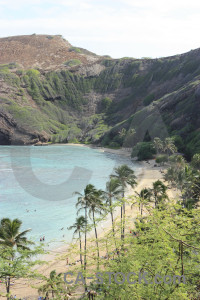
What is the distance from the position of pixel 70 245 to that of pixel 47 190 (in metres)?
65.9

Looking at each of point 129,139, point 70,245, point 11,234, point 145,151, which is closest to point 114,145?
point 129,139

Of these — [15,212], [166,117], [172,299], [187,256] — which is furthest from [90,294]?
[166,117]

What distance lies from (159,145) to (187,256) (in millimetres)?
110613

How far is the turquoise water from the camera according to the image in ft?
174

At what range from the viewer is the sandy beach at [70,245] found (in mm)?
26128

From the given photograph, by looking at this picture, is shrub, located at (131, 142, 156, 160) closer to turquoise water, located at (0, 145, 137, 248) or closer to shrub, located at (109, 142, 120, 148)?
turquoise water, located at (0, 145, 137, 248)

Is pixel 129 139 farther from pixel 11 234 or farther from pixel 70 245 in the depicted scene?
pixel 70 245

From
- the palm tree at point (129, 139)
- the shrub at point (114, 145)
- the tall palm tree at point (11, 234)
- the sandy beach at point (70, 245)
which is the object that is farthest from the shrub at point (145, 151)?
the tall palm tree at point (11, 234)

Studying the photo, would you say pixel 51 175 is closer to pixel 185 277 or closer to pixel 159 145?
pixel 159 145

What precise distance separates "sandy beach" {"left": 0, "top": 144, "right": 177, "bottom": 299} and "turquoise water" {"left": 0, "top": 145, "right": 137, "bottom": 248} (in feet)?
9.33

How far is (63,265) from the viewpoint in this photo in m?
39.7

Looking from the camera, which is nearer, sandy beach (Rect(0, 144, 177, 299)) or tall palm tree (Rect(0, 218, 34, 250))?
tall palm tree (Rect(0, 218, 34, 250))

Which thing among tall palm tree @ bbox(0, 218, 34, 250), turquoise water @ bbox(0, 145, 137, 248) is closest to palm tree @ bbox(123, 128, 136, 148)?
turquoise water @ bbox(0, 145, 137, 248)

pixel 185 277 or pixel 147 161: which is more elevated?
pixel 185 277
